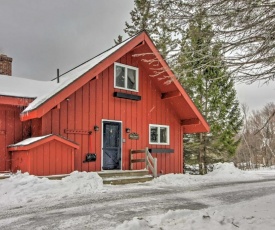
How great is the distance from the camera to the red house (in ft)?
32.0

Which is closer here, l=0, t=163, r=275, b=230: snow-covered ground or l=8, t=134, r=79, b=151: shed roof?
l=0, t=163, r=275, b=230: snow-covered ground

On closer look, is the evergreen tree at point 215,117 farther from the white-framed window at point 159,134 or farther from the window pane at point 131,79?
the window pane at point 131,79

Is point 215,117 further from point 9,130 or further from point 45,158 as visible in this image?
point 9,130

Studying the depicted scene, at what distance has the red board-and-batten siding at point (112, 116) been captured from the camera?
10883mm

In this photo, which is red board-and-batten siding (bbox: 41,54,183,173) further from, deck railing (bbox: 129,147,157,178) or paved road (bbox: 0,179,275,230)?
paved road (bbox: 0,179,275,230)

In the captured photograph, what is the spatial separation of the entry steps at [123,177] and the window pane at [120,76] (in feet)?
12.3

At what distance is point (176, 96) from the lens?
44.5ft

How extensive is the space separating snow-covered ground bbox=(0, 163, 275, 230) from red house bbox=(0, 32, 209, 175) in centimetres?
132

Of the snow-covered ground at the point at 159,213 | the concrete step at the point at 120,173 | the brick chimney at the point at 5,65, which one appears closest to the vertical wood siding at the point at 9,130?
the snow-covered ground at the point at 159,213

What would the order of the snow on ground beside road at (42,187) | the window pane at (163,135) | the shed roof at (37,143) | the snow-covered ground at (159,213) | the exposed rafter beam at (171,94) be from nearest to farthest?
1. the snow-covered ground at (159,213)
2. the snow on ground beside road at (42,187)
3. the shed roof at (37,143)
4. the exposed rafter beam at (171,94)
5. the window pane at (163,135)

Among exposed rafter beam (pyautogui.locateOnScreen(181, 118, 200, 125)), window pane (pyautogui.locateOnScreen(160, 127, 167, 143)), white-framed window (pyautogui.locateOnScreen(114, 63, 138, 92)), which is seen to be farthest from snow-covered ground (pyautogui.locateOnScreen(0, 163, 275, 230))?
white-framed window (pyautogui.locateOnScreen(114, 63, 138, 92))

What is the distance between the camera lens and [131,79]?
42.9ft

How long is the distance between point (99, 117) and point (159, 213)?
21.6 ft

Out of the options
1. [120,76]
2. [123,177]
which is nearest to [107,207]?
[123,177]
